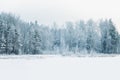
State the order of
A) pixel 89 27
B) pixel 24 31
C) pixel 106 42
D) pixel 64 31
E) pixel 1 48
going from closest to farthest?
1. pixel 1 48
2. pixel 106 42
3. pixel 24 31
4. pixel 89 27
5. pixel 64 31

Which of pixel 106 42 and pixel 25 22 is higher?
pixel 25 22

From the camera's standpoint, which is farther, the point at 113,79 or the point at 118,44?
the point at 118,44

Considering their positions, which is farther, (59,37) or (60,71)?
(59,37)

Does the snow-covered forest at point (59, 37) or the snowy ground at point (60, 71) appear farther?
the snow-covered forest at point (59, 37)

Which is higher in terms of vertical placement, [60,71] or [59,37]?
[59,37]

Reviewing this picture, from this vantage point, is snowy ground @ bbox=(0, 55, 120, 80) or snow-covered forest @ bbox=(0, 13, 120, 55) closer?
snowy ground @ bbox=(0, 55, 120, 80)

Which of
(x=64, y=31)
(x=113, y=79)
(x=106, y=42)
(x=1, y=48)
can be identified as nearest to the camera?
(x=113, y=79)

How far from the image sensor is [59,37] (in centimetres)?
8150

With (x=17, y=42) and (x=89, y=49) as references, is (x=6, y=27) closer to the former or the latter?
(x=17, y=42)

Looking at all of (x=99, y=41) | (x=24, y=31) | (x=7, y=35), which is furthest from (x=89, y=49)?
(x=7, y=35)

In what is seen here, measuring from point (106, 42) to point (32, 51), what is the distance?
2010 cm

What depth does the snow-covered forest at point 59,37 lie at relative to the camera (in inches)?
2207

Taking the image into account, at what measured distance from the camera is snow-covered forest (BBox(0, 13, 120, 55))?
184 feet

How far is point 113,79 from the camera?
13.0 metres
